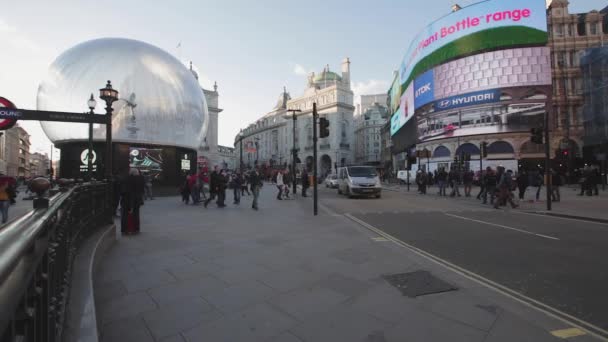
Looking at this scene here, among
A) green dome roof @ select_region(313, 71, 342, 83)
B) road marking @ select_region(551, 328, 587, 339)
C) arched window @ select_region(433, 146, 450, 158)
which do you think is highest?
green dome roof @ select_region(313, 71, 342, 83)

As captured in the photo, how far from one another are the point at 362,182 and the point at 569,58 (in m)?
44.4

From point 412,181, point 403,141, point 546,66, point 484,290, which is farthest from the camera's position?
point 403,141

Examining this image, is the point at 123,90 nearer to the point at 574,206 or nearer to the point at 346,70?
the point at 574,206

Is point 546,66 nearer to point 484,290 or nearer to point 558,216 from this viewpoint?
point 558,216

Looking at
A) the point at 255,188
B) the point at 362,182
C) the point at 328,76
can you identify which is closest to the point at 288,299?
the point at 255,188

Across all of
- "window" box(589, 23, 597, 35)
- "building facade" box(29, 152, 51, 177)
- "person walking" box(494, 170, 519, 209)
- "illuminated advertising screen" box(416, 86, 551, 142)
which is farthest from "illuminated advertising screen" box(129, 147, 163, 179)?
"building facade" box(29, 152, 51, 177)

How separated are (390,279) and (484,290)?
46.6 inches

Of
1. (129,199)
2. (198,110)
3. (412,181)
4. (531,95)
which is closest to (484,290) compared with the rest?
(129,199)

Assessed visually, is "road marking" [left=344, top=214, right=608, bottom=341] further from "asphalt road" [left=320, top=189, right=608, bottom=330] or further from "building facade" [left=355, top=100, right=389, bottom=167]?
"building facade" [left=355, top=100, right=389, bottom=167]

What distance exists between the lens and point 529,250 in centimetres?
595

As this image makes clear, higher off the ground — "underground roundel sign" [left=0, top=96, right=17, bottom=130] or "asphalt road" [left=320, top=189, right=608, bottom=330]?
"underground roundel sign" [left=0, top=96, right=17, bottom=130]

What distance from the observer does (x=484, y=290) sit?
13.2 ft

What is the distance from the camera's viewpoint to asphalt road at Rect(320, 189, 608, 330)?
3.85 m

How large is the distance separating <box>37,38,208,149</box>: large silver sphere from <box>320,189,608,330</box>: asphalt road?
1479cm
